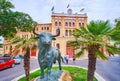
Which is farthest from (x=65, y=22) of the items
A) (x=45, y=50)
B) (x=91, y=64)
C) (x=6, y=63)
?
(x=45, y=50)

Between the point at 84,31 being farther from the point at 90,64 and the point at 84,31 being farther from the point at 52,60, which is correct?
the point at 52,60

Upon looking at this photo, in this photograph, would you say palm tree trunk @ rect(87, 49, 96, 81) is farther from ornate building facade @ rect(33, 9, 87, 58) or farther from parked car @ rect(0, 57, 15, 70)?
ornate building facade @ rect(33, 9, 87, 58)

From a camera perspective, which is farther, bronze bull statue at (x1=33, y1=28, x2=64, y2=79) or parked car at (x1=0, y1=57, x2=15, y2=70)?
parked car at (x1=0, y1=57, x2=15, y2=70)

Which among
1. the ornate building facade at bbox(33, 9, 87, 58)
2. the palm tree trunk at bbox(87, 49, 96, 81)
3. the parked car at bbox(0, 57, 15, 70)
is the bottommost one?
the parked car at bbox(0, 57, 15, 70)

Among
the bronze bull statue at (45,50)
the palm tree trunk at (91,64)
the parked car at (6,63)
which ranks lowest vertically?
the parked car at (6,63)

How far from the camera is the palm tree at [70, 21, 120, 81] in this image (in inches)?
715

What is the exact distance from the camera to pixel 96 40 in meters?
17.8

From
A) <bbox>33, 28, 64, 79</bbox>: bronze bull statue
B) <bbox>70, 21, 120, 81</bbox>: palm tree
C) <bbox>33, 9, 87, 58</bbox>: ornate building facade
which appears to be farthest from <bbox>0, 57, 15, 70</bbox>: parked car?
<bbox>33, 9, 87, 58</bbox>: ornate building facade

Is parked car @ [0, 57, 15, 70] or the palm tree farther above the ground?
the palm tree

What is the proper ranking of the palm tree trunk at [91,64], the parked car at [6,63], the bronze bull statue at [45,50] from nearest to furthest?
the bronze bull statue at [45,50], the palm tree trunk at [91,64], the parked car at [6,63]

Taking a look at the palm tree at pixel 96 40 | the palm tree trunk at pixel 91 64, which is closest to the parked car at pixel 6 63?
the palm tree at pixel 96 40

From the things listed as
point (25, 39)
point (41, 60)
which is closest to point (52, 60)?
point (41, 60)

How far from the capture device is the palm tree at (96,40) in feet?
59.6

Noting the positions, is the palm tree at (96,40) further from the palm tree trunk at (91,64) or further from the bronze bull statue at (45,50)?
the bronze bull statue at (45,50)
